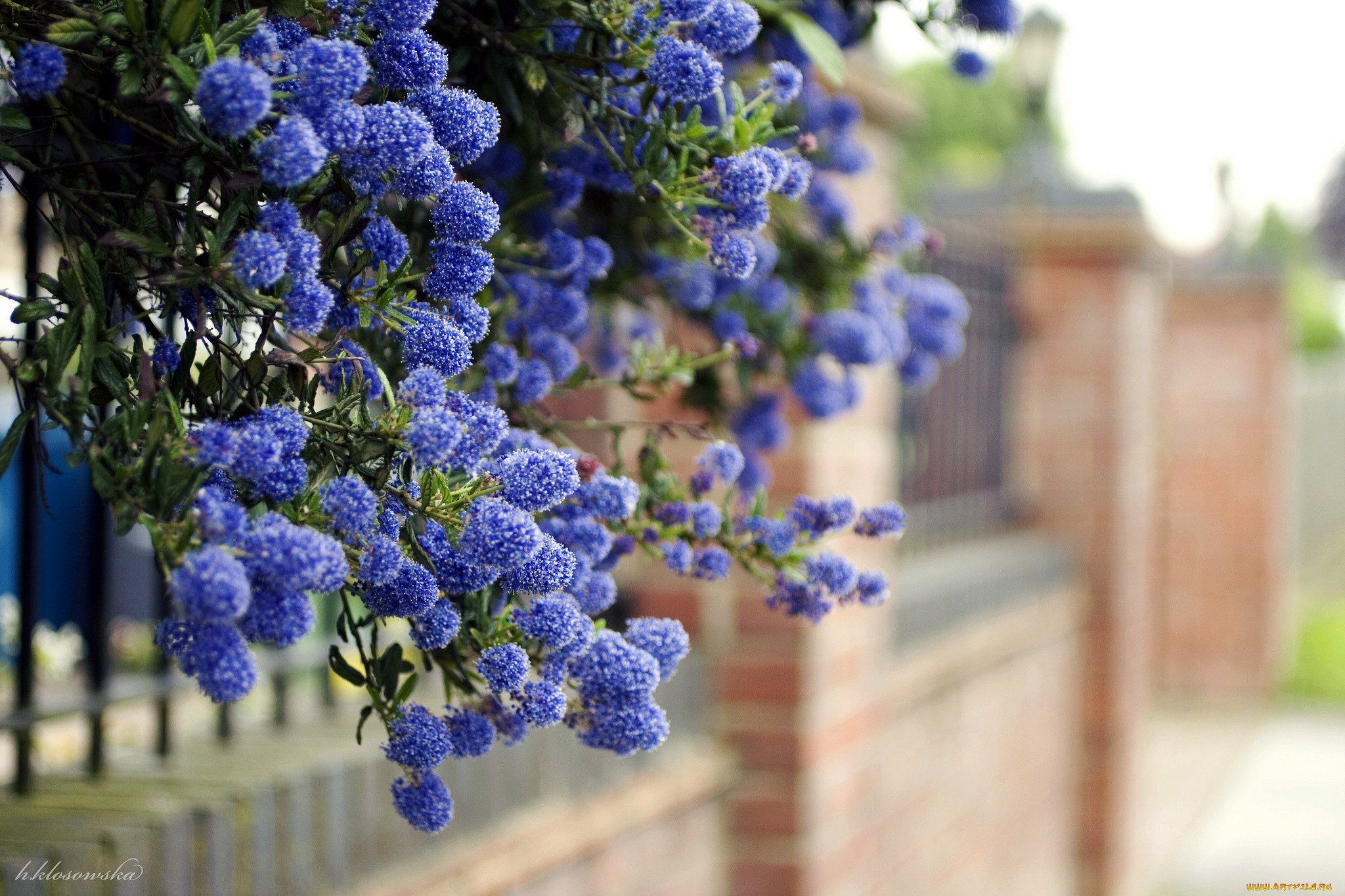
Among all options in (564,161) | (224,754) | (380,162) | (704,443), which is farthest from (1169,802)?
(380,162)

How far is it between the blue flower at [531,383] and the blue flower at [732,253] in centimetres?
22

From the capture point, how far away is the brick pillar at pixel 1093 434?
5.62 m

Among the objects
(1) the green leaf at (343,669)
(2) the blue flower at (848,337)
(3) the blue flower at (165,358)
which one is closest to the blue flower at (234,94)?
(3) the blue flower at (165,358)

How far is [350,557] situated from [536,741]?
1.61m

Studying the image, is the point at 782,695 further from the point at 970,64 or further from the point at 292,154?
the point at 292,154

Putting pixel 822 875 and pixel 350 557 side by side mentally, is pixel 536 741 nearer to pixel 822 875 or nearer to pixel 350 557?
pixel 822 875

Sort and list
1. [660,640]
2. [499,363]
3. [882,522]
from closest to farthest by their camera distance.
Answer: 1. [660,640]
2. [499,363]
3. [882,522]

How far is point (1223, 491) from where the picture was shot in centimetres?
973

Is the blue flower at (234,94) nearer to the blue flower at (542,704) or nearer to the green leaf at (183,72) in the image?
the green leaf at (183,72)

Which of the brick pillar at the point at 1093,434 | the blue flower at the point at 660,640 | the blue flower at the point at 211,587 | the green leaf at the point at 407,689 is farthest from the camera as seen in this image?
the brick pillar at the point at 1093,434

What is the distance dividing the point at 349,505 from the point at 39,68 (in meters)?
0.37

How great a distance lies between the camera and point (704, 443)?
301 cm

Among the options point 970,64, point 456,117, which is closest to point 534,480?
point 456,117

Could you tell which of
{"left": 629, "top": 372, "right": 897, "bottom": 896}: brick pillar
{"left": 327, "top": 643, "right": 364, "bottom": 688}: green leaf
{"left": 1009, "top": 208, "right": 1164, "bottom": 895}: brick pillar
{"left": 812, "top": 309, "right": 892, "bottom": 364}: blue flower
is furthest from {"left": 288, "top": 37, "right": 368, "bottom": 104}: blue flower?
{"left": 1009, "top": 208, "right": 1164, "bottom": 895}: brick pillar
